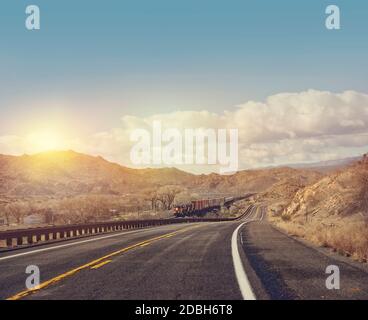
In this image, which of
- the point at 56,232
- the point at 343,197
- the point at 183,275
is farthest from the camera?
the point at 343,197

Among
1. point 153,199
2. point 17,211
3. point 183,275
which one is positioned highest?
point 183,275

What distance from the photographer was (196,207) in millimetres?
94375

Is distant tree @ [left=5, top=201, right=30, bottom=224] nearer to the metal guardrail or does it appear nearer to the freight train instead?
the metal guardrail

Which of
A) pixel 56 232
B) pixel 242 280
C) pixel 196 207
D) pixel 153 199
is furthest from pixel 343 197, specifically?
pixel 153 199

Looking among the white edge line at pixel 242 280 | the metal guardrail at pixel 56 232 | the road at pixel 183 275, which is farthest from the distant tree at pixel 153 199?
the white edge line at pixel 242 280

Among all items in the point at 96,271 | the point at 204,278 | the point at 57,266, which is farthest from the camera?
the point at 57,266

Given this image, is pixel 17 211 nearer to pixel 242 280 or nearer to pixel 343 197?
pixel 343 197

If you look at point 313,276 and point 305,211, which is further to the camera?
point 305,211

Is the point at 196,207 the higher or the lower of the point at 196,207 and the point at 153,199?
the lower

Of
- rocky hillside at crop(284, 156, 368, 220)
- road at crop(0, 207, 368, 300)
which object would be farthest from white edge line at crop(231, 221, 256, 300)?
rocky hillside at crop(284, 156, 368, 220)
